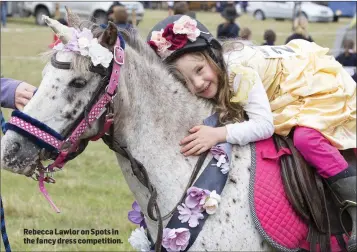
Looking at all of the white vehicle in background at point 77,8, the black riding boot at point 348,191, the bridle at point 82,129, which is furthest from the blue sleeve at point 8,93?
the white vehicle in background at point 77,8

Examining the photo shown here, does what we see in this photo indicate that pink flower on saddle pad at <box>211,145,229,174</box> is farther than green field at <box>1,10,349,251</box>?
No

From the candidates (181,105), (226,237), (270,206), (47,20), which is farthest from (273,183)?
(47,20)

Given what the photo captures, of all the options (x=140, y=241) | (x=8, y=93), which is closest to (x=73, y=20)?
(x=8, y=93)

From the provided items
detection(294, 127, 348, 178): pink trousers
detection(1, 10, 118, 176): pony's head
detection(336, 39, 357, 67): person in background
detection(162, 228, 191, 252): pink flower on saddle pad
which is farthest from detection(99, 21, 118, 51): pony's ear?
detection(336, 39, 357, 67): person in background

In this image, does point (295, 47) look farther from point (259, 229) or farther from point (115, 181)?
point (115, 181)

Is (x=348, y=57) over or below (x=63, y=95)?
below

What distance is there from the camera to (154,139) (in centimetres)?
311

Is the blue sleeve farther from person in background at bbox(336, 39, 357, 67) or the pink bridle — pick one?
person in background at bbox(336, 39, 357, 67)

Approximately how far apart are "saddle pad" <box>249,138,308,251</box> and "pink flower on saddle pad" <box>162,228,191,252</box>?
0.34 m

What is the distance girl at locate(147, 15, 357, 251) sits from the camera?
3.16m

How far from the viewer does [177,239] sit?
301cm

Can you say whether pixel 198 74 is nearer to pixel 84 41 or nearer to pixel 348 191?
pixel 84 41

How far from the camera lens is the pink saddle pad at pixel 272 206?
3.04 meters

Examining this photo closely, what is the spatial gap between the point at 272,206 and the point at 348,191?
16.3 inches
